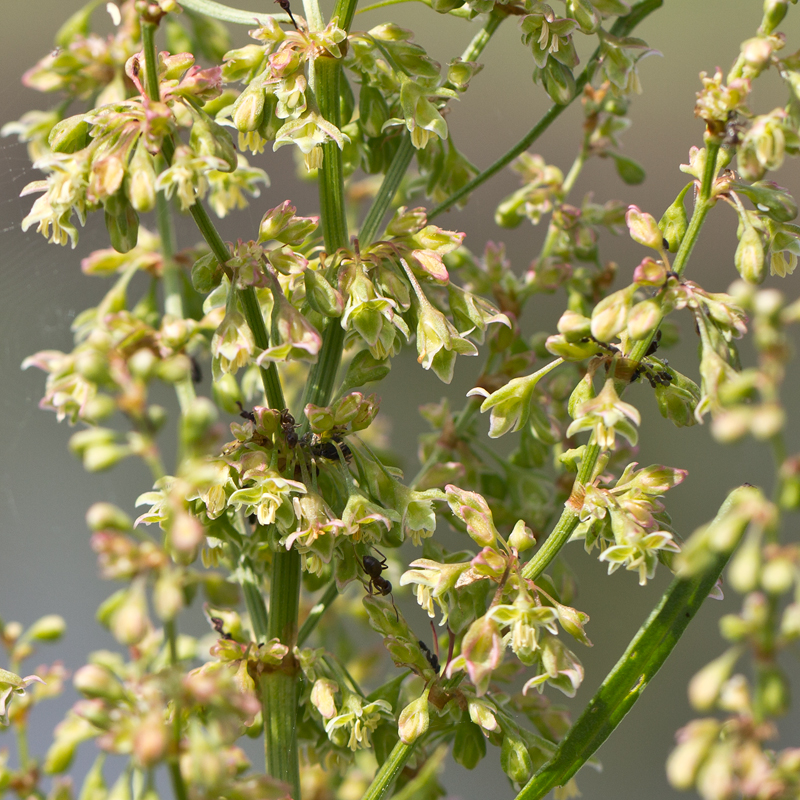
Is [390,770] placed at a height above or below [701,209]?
below

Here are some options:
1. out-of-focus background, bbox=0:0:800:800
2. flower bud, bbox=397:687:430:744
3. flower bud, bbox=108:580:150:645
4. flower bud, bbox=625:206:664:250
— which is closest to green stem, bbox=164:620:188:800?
flower bud, bbox=108:580:150:645

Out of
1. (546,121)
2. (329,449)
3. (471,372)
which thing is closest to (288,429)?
(329,449)

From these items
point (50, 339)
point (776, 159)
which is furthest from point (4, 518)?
point (776, 159)

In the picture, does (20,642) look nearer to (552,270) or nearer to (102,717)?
(102,717)

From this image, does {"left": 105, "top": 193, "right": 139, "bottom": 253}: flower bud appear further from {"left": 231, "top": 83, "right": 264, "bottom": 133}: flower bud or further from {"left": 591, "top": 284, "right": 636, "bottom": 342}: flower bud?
{"left": 591, "top": 284, "right": 636, "bottom": 342}: flower bud

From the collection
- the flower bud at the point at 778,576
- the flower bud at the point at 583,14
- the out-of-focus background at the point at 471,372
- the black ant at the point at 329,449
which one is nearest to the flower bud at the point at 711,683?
the flower bud at the point at 778,576

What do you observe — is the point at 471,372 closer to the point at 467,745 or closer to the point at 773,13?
the point at 467,745
